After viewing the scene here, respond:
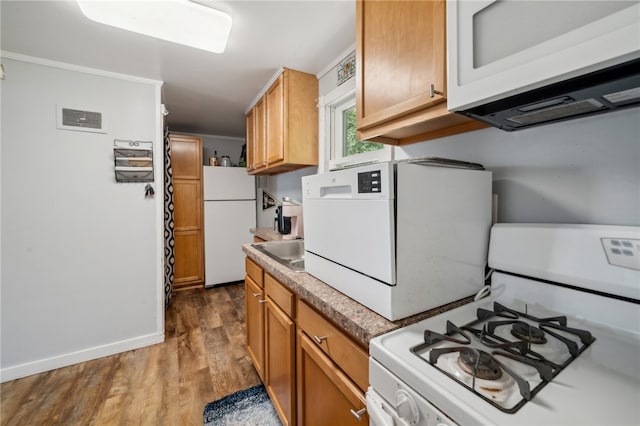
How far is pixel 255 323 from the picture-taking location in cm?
170

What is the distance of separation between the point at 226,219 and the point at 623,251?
3623 mm

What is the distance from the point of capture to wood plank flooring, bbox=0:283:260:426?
1.48m

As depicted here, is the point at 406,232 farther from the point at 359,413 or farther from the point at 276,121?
the point at 276,121

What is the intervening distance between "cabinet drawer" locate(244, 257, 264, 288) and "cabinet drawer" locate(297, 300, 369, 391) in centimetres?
51

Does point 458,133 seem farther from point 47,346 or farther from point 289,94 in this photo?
point 47,346

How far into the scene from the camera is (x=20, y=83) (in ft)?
5.87

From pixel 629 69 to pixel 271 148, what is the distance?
2065 millimetres

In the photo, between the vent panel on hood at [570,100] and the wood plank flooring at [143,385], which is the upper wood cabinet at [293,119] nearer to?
the vent panel on hood at [570,100]

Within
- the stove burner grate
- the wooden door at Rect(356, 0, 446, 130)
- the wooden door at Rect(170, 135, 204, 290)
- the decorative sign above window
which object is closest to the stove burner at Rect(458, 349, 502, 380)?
the stove burner grate

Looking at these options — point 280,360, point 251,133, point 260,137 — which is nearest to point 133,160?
point 260,137

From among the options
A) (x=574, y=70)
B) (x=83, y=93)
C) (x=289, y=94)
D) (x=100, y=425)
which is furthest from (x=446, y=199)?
(x=83, y=93)

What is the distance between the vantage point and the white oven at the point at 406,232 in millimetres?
729

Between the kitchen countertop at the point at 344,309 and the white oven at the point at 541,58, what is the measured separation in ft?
1.99

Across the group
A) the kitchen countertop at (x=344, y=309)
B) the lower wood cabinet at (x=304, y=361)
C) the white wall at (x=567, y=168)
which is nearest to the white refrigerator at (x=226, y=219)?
the lower wood cabinet at (x=304, y=361)
